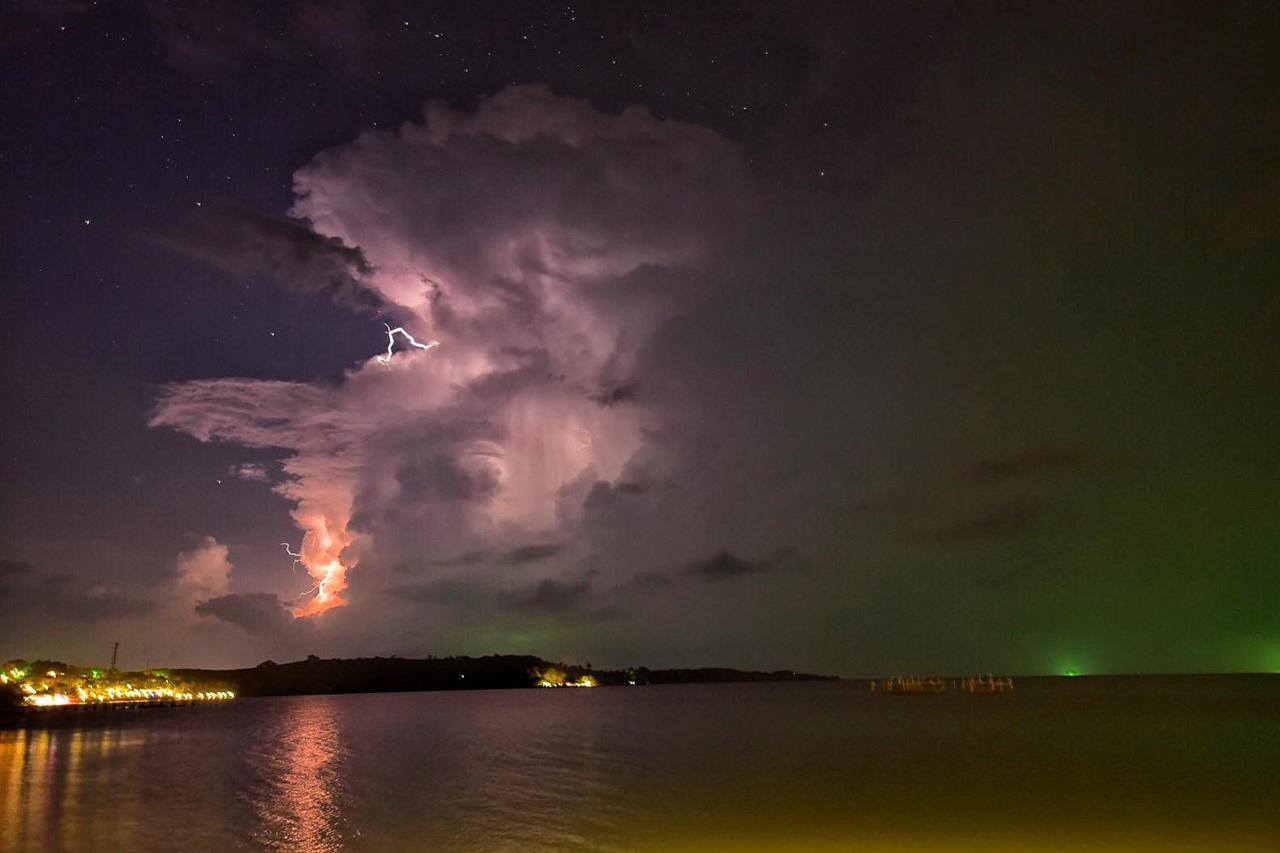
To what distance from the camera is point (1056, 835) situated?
907 inches

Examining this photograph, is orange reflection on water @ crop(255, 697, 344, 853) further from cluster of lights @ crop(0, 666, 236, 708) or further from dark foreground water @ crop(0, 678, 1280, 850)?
cluster of lights @ crop(0, 666, 236, 708)

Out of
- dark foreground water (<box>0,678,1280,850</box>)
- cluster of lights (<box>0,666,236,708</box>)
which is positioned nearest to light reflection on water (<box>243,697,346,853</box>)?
dark foreground water (<box>0,678,1280,850</box>)

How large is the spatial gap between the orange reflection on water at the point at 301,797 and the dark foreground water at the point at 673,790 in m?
0.15

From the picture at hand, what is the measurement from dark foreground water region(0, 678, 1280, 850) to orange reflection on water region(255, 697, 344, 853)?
0.49 ft

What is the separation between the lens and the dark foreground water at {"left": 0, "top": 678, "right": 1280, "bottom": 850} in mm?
23922

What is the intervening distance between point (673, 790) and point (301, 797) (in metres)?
14.6

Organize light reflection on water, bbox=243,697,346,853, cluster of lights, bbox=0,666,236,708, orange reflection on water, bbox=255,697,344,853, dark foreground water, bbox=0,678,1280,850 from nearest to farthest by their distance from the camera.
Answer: dark foreground water, bbox=0,678,1280,850, orange reflection on water, bbox=255,697,344,853, light reflection on water, bbox=243,697,346,853, cluster of lights, bbox=0,666,236,708

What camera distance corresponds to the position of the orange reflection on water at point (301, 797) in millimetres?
25047

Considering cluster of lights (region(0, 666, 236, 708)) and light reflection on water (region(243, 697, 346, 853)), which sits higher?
light reflection on water (region(243, 697, 346, 853))

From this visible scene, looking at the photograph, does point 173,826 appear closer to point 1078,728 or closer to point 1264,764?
point 1264,764

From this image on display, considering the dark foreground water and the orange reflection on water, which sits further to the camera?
the orange reflection on water

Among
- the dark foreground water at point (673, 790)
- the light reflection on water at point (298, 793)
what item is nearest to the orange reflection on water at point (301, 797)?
the light reflection on water at point (298, 793)

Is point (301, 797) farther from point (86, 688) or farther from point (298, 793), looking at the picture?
point (86, 688)

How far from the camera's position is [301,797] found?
3322cm
